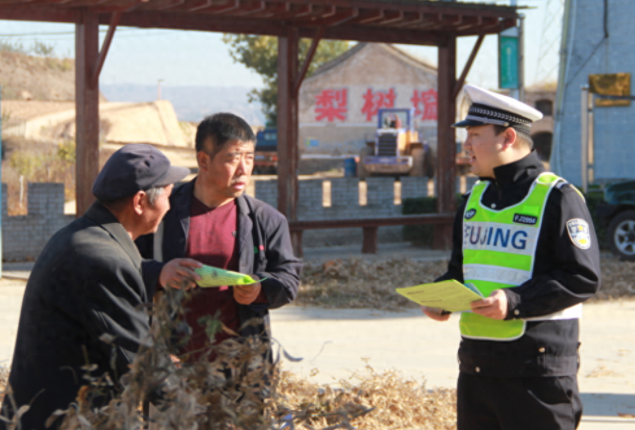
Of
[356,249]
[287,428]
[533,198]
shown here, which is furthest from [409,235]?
[287,428]

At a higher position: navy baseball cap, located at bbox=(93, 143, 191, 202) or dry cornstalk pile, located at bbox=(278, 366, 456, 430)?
navy baseball cap, located at bbox=(93, 143, 191, 202)

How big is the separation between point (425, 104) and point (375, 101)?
3266 mm

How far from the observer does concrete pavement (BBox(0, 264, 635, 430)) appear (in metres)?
5.56

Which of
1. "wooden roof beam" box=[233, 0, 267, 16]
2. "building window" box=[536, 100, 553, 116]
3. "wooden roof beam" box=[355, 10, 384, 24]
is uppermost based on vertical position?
"building window" box=[536, 100, 553, 116]

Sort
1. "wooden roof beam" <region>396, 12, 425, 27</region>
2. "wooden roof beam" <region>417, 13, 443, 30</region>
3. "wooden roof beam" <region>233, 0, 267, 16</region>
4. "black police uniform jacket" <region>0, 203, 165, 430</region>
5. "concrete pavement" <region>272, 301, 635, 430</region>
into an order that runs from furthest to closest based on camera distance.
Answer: "wooden roof beam" <region>417, 13, 443, 30</region> → "wooden roof beam" <region>396, 12, 425, 27</region> → "wooden roof beam" <region>233, 0, 267, 16</region> → "concrete pavement" <region>272, 301, 635, 430</region> → "black police uniform jacket" <region>0, 203, 165, 430</region>

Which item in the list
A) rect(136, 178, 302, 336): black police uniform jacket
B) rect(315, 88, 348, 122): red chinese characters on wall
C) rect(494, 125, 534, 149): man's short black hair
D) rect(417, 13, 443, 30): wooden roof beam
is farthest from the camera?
rect(315, 88, 348, 122): red chinese characters on wall

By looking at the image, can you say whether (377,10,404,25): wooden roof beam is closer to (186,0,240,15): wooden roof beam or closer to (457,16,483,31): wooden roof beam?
(457,16,483,31): wooden roof beam

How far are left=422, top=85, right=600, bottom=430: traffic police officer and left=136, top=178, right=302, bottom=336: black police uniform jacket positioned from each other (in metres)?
0.77

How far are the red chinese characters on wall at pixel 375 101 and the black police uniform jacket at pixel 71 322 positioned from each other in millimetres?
46545

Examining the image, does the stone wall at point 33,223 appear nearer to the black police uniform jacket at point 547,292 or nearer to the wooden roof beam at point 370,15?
the wooden roof beam at point 370,15

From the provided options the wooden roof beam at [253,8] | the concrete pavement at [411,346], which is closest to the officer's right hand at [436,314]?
the concrete pavement at [411,346]

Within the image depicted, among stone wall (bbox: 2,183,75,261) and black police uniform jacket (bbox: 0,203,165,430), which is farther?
stone wall (bbox: 2,183,75,261)

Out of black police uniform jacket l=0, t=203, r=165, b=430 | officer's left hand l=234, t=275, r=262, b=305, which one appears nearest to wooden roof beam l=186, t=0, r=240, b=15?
officer's left hand l=234, t=275, r=262, b=305

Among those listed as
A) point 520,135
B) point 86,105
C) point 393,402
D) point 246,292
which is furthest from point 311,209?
point 520,135
